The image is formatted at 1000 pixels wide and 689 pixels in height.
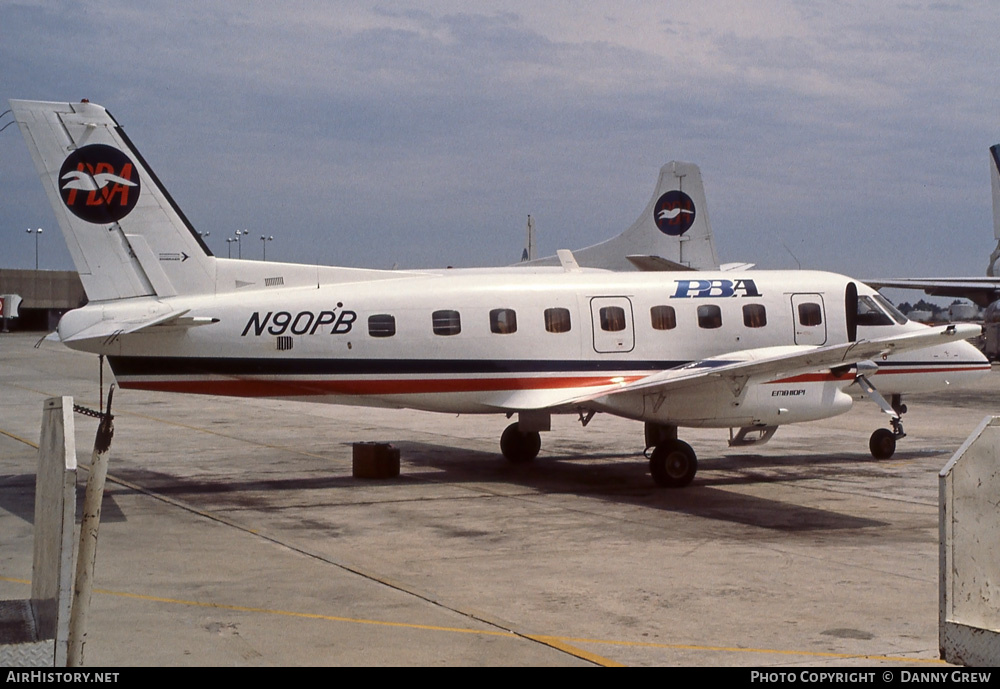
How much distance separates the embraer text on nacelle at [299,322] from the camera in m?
15.8

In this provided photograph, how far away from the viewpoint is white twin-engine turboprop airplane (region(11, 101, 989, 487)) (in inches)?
611

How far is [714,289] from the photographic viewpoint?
57.6 ft

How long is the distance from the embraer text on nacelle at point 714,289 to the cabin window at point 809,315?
0.83m

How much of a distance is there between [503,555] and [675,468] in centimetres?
540

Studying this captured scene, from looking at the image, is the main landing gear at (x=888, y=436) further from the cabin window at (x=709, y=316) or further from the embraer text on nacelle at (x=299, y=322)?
the embraer text on nacelle at (x=299, y=322)

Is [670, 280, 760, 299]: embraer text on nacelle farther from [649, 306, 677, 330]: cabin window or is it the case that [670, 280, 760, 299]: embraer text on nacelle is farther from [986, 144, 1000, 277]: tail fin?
[986, 144, 1000, 277]: tail fin

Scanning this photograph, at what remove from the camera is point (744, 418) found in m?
15.8

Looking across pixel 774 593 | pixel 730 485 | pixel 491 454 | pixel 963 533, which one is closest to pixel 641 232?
pixel 491 454

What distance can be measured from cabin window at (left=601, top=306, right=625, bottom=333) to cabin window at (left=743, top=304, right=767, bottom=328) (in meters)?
2.11

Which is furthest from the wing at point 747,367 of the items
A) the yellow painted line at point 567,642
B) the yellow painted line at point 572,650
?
the yellow painted line at point 572,650

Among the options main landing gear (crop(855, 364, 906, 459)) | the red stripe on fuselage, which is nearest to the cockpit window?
main landing gear (crop(855, 364, 906, 459))

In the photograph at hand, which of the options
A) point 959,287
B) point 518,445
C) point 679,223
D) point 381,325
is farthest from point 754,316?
point 959,287

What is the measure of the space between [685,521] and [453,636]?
228 inches

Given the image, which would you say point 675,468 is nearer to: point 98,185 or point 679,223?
point 98,185
